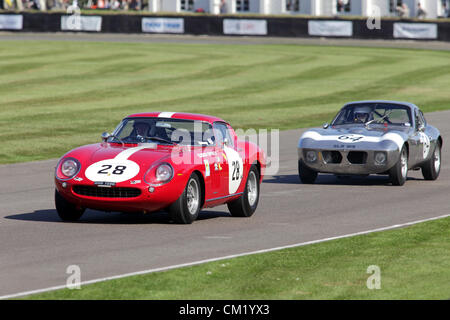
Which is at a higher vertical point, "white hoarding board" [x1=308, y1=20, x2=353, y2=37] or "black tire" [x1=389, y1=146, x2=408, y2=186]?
"white hoarding board" [x1=308, y1=20, x2=353, y2=37]

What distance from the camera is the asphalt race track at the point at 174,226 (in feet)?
29.7

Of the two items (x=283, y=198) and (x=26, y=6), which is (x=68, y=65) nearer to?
(x=283, y=198)

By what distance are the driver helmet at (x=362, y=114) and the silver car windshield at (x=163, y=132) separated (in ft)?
16.4

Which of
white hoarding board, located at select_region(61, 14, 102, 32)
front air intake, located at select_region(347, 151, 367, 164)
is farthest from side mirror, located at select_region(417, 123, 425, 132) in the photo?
white hoarding board, located at select_region(61, 14, 102, 32)

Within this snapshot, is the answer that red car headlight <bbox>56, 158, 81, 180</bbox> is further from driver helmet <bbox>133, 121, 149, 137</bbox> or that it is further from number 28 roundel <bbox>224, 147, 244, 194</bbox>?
number 28 roundel <bbox>224, 147, 244, 194</bbox>

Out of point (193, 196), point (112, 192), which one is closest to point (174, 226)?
point (193, 196)

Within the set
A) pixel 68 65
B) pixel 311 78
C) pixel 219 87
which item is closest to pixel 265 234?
pixel 219 87

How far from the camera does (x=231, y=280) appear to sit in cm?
832

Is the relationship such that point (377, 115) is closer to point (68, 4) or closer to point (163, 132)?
point (163, 132)

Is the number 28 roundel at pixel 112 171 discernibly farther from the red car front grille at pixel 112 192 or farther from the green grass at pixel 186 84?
the green grass at pixel 186 84

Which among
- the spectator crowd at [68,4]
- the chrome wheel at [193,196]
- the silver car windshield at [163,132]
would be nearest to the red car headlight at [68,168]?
the silver car windshield at [163,132]

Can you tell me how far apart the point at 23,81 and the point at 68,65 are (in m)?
6.09

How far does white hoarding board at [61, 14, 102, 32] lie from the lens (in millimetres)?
59406

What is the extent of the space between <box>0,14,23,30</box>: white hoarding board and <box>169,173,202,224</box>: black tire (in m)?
49.3
